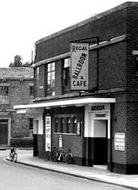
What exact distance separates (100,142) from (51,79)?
8.00m

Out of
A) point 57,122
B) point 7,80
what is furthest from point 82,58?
point 7,80

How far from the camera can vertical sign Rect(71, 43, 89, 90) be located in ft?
99.7

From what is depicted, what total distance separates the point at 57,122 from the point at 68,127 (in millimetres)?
1971

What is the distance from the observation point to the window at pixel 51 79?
125ft

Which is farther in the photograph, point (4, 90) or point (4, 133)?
point (4, 90)

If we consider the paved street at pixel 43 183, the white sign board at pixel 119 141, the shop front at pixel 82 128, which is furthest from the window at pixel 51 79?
the paved street at pixel 43 183

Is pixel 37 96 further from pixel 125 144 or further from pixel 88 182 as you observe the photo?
pixel 88 182

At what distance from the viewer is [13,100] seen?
2530 inches

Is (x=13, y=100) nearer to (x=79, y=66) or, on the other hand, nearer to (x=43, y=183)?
(x=79, y=66)

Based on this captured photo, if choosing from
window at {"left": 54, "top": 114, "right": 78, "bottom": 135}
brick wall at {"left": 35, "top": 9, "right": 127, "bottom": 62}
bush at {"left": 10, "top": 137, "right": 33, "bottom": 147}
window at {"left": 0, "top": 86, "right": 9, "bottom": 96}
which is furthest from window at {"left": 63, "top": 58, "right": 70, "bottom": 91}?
window at {"left": 0, "top": 86, "right": 9, "bottom": 96}

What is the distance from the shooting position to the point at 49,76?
128 ft

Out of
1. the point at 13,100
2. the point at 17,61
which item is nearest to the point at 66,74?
the point at 13,100

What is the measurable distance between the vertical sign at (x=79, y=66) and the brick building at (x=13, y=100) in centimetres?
3310

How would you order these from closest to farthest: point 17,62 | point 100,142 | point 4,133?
point 100,142 → point 4,133 → point 17,62
